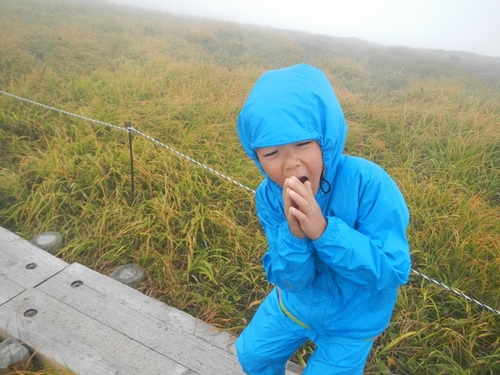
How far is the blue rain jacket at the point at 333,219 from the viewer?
890 mm

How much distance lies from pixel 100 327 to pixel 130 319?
0.16m

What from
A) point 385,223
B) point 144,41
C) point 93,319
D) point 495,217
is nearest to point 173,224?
point 93,319

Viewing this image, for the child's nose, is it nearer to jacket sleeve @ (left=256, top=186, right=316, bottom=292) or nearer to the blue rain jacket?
the blue rain jacket

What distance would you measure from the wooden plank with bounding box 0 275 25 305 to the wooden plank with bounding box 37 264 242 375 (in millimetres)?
123

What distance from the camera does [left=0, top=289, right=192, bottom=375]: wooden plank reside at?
159 centimetres

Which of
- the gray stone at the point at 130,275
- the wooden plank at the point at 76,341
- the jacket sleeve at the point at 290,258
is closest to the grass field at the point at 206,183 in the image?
the gray stone at the point at 130,275

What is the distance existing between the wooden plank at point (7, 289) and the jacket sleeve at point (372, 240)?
1.91m

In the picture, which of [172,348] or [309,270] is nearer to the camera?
[309,270]

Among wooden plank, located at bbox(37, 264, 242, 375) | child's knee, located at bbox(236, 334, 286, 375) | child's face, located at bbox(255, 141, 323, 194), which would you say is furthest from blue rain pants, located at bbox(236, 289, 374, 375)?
child's face, located at bbox(255, 141, 323, 194)

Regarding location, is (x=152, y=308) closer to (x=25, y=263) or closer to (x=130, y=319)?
(x=130, y=319)

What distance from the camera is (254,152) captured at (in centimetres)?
102

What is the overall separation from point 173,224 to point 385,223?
199cm

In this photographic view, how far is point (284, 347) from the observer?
4.17ft

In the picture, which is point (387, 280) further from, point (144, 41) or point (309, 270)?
point (144, 41)
